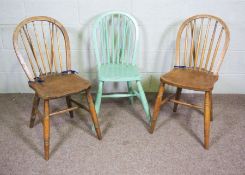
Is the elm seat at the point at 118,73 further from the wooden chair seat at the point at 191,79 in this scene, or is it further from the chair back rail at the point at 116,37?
the wooden chair seat at the point at 191,79

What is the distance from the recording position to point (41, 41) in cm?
212

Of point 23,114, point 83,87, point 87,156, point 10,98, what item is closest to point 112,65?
point 83,87

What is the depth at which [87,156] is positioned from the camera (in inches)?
60.1

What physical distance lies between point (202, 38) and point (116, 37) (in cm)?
79

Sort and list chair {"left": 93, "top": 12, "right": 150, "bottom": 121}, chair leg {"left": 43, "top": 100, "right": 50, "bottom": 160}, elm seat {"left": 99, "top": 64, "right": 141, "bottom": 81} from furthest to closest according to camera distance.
Answer: chair {"left": 93, "top": 12, "right": 150, "bottom": 121} < elm seat {"left": 99, "top": 64, "right": 141, "bottom": 81} < chair leg {"left": 43, "top": 100, "right": 50, "bottom": 160}

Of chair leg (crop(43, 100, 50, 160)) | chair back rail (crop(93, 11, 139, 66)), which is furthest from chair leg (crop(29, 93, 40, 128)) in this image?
chair back rail (crop(93, 11, 139, 66))

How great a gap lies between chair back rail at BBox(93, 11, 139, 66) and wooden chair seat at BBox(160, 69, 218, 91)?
1.30ft

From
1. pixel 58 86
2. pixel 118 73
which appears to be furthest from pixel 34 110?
pixel 118 73

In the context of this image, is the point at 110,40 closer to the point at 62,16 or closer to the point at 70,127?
the point at 62,16

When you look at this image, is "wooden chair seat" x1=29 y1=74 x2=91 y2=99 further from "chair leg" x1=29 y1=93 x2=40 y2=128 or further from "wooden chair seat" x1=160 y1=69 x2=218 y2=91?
"wooden chair seat" x1=160 y1=69 x2=218 y2=91

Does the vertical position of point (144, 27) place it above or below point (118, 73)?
above

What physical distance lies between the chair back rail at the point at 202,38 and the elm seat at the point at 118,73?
0.36 meters

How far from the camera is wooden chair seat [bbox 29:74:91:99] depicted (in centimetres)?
143

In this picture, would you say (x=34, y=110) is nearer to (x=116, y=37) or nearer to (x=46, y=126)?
(x=46, y=126)
